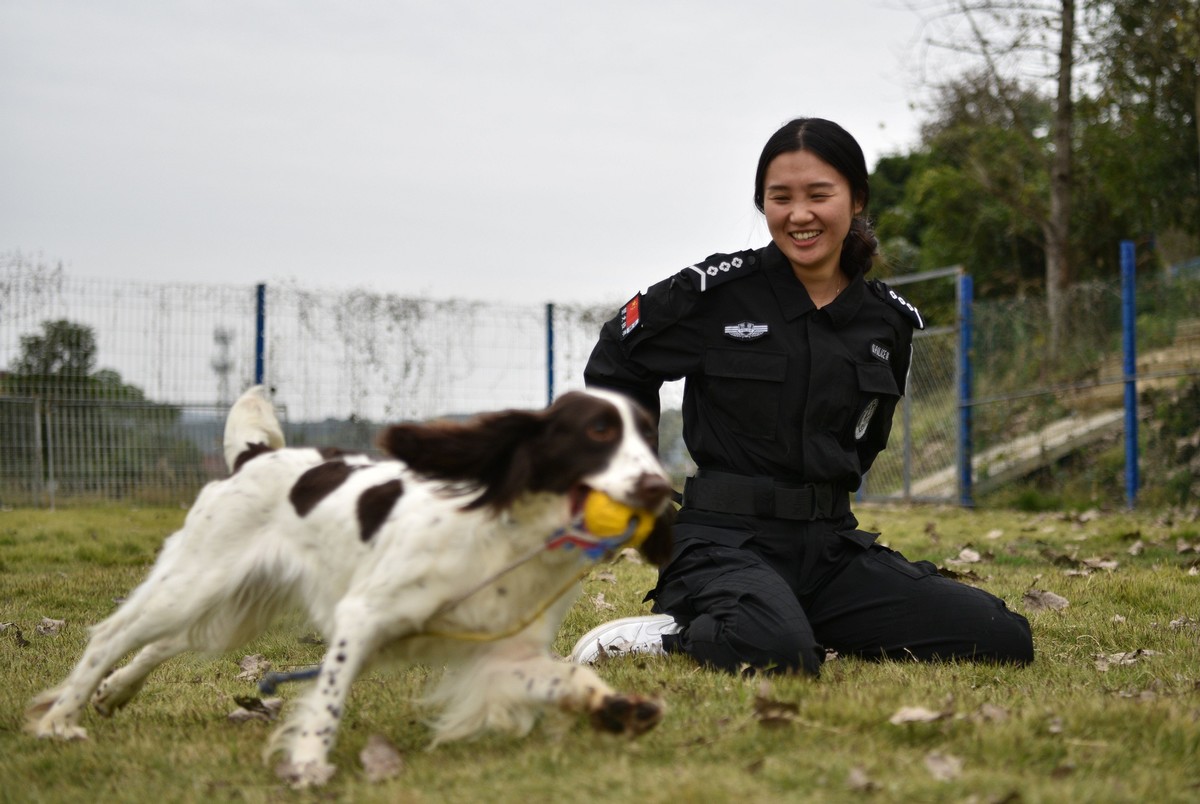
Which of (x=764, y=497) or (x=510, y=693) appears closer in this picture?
(x=510, y=693)

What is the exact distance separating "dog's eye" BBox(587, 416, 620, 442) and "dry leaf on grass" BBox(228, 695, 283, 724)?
1576 mm

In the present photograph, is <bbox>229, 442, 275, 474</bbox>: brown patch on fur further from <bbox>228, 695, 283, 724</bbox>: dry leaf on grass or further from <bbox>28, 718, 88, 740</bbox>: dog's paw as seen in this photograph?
<bbox>28, 718, 88, 740</bbox>: dog's paw

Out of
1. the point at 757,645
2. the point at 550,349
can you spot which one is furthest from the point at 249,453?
the point at 550,349

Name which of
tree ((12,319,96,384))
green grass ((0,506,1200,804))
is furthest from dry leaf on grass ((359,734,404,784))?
tree ((12,319,96,384))

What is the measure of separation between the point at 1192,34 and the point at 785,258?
35.2 feet

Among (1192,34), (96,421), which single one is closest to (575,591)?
(96,421)

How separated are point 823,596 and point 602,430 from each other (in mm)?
1979

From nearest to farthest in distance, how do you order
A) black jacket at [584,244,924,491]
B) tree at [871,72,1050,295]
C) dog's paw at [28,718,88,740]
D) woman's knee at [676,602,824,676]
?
1. dog's paw at [28,718,88,740]
2. woman's knee at [676,602,824,676]
3. black jacket at [584,244,924,491]
4. tree at [871,72,1050,295]

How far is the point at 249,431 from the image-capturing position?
396 centimetres

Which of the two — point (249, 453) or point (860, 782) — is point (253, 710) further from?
point (860, 782)

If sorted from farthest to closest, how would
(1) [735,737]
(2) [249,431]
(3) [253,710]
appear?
(2) [249,431], (3) [253,710], (1) [735,737]

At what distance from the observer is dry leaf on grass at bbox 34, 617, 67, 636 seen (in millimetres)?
5297

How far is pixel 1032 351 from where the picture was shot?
12672 millimetres

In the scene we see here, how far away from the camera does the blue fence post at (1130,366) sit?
1077cm
